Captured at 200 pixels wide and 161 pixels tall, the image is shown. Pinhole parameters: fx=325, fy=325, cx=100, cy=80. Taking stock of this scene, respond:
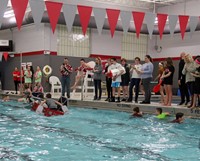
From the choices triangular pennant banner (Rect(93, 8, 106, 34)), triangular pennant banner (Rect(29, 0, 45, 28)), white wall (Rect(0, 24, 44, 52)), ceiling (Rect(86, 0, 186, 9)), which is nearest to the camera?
triangular pennant banner (Rect(29, 0, 45, 28))

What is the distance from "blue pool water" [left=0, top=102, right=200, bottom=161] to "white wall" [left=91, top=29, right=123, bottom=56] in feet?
38.2

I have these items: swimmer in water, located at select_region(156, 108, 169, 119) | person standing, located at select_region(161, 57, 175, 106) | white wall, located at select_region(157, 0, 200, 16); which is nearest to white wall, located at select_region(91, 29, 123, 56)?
white wall, located at select_region(157, 0, 200, 16)

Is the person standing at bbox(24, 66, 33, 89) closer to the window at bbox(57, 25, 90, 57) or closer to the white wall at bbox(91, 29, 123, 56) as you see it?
the window at bbox(57, 25, 90, 57)

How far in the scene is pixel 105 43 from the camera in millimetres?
21719

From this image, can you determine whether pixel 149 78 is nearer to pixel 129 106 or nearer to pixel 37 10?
pixel 129 106

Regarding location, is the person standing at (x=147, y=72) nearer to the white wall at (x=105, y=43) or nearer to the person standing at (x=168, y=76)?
the person standing at (x=168, y=76)

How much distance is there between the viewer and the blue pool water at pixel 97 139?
5277mm

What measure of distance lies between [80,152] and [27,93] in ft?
32.0

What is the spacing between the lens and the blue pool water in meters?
5.28

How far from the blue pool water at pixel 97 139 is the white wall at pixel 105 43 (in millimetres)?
11653

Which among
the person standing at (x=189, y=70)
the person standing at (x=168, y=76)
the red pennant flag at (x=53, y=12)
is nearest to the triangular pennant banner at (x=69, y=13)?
the red pennant flag at (x=53, y=12)

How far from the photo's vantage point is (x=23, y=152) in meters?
5.42

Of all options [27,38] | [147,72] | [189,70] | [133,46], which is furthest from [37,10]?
[133,46]

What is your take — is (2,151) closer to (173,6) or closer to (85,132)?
(85,132)
